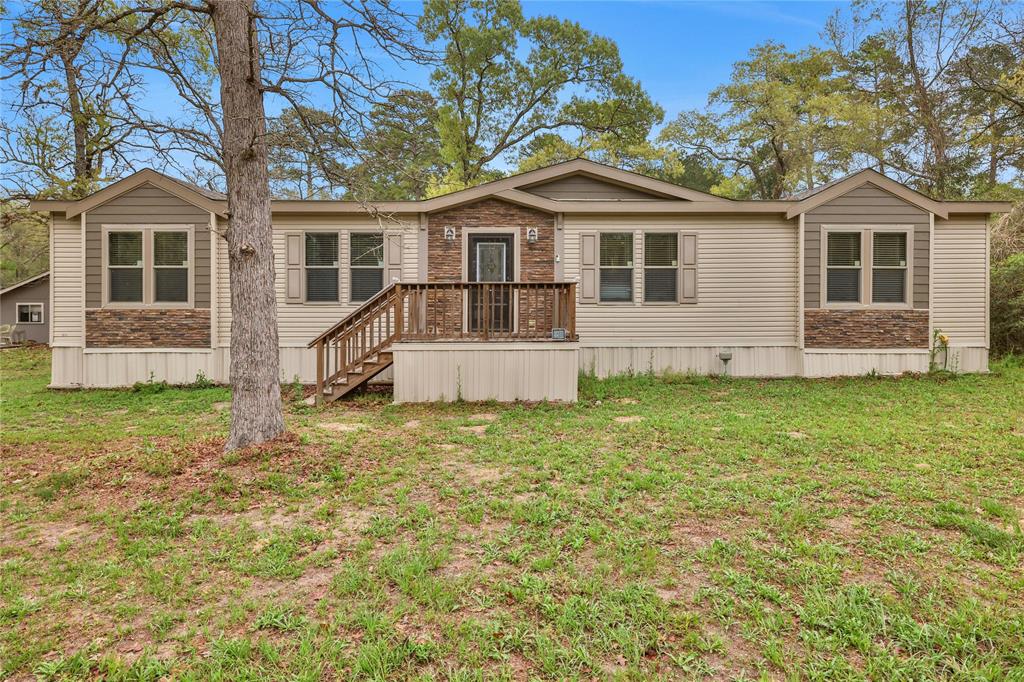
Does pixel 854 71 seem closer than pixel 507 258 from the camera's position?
No

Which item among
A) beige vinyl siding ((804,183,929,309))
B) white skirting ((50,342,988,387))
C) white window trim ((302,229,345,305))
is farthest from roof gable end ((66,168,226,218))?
beige vinyl siding ((804,183,929,309))

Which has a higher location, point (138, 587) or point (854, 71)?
point (854, 71)

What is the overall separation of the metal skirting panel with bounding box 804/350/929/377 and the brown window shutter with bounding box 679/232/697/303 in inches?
96.7

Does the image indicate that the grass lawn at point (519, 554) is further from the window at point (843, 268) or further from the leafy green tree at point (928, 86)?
the leafy green tree at point (928, 86)

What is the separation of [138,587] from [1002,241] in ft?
52.6

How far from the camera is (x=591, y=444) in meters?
4.82

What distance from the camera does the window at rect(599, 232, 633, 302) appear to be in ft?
29.6

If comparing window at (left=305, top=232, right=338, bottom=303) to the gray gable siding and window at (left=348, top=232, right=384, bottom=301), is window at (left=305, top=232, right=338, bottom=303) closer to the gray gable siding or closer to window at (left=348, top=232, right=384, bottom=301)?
window at (left=348, top=232, right=384, bottom=301)

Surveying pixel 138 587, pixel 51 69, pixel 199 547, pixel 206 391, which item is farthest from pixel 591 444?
pixel 206 391

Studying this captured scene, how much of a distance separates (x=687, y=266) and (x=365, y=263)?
6.16 meters

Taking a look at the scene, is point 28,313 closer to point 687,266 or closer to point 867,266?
point 687,266

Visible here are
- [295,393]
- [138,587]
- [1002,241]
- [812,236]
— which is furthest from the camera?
[1002,241]

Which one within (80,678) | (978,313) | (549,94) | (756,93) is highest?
(549,94)

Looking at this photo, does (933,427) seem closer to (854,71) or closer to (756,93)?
(756,93)
